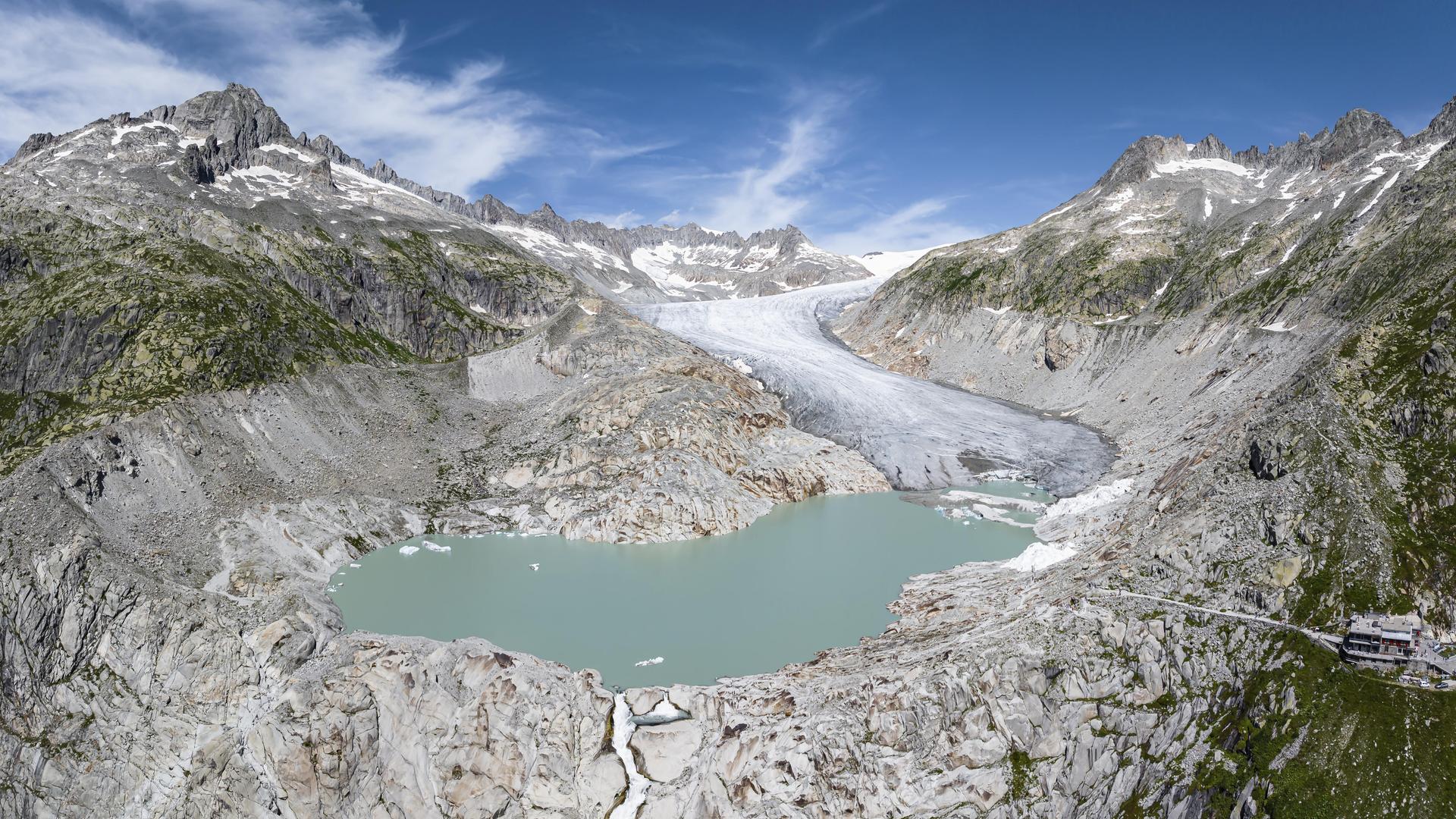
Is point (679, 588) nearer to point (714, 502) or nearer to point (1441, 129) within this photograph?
point (714, 502)

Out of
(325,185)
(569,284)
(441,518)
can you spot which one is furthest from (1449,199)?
(325,185)

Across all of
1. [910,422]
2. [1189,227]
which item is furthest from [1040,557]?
[1189,227]

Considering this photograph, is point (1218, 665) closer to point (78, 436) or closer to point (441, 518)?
point (441, 518)

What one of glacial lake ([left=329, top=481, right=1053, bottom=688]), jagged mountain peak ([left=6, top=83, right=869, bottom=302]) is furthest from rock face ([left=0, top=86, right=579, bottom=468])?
glacial lake ([left=329, top=481, right=1053, bottom=688])

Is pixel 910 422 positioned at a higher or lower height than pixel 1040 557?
higher

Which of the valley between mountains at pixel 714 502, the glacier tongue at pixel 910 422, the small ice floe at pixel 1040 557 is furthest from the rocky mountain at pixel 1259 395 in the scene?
the glacier tongue at pixel 910 422

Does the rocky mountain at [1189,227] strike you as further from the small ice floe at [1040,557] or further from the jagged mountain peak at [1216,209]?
the small ice floe at [1040,557]
